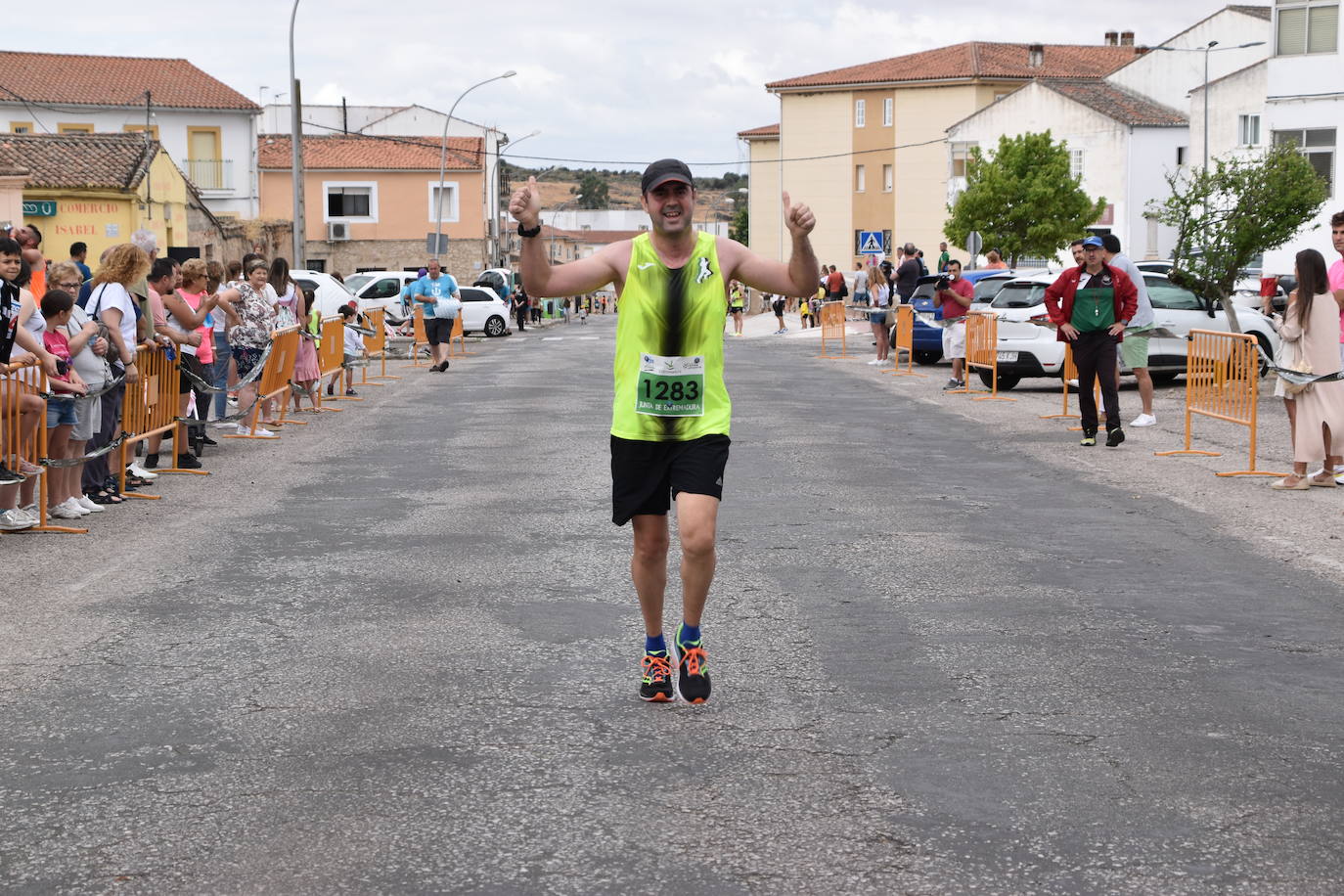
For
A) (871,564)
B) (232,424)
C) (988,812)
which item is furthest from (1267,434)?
(988,812)

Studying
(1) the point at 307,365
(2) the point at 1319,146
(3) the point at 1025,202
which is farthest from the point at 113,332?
(3) the point at 1025,202

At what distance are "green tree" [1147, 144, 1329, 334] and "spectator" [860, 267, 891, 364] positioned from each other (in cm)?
756

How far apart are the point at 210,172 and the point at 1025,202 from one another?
110 ft

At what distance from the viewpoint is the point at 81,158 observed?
1657 inches

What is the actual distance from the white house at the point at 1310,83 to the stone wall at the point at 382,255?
44981 millimetres

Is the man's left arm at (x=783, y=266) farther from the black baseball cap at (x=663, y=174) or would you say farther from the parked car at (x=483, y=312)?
the parked car at (x=483, y=312)

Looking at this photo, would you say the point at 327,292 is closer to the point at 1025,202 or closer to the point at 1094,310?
the point at 1094,310

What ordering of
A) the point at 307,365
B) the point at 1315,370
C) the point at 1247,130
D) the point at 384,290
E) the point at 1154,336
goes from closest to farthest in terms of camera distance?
the point at 1315,370 < the point at 307,365 < the point at 1154,336 < the point at 384,290 < the point at 1247,130

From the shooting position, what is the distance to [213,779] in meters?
5.09

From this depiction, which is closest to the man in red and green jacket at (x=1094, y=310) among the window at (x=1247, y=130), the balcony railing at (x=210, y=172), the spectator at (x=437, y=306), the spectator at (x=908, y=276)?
the spectator at (x=908, y=276)

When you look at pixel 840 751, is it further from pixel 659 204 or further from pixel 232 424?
pixel 232 424

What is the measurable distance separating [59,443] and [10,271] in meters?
1.23

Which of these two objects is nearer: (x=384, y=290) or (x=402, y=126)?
(x=384, y=290)

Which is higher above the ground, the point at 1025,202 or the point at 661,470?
the point at 1025,202
